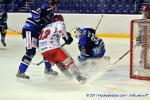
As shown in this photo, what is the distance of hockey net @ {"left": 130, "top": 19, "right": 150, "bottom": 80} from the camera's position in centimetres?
535

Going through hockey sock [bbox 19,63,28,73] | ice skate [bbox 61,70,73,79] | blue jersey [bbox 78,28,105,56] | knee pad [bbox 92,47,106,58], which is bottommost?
ice skate [bbox 61,70,73,79]

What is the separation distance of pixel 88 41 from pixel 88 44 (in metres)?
0.04

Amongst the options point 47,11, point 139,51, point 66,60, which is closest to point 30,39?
point 47,11

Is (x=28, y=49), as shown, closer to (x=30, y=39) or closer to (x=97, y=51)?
(x=30, y=39)

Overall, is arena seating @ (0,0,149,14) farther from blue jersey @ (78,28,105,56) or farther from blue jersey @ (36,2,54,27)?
blue jersey @ (36,2,54,27)

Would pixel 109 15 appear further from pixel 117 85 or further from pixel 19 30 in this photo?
pixel 117 85

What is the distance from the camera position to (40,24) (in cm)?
516

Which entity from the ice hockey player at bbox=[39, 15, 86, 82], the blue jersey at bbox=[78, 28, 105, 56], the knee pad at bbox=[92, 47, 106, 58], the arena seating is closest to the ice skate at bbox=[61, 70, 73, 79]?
the ice hockey player at bbox=[39, 15, 86, 82]

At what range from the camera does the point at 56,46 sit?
4.85 metres

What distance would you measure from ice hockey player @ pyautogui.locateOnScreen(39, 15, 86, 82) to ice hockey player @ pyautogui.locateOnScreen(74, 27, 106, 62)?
Result: 17.4 inches

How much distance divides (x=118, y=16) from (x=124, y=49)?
6.02 feet

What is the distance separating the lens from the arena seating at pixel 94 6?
32.9 feet

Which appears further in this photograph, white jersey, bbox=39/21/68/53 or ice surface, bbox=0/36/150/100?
white jersey, bbox=39/21/68/53

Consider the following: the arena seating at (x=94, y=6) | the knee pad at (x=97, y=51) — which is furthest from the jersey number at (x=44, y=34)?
the arena seating at (x=94, y=6)
